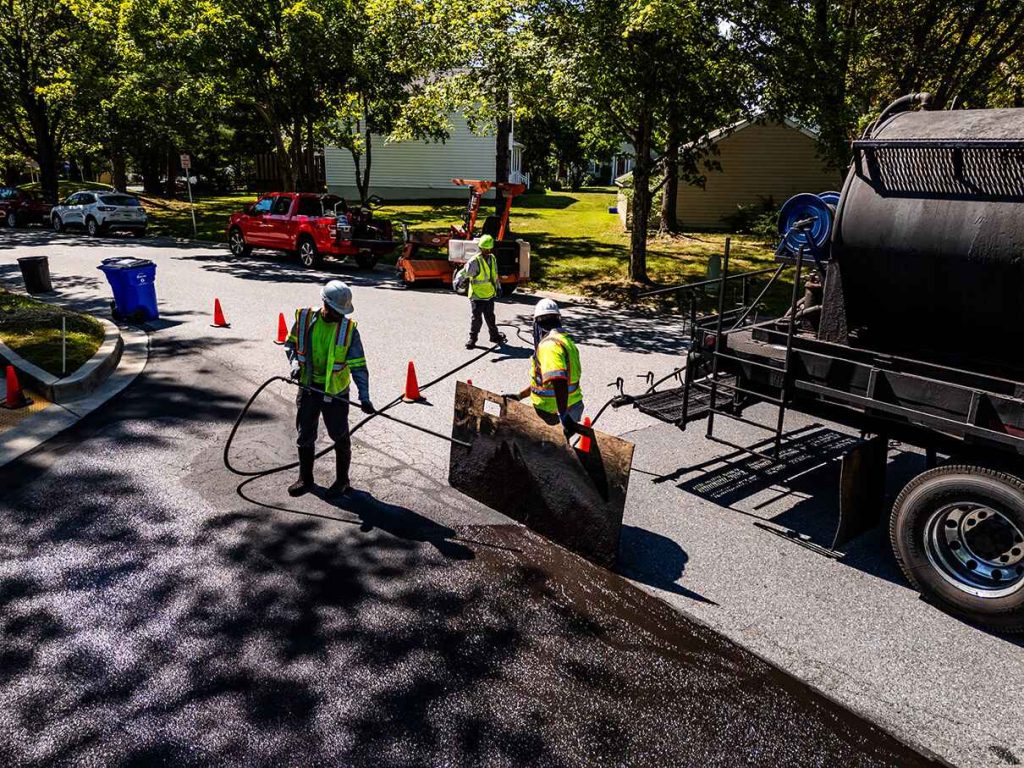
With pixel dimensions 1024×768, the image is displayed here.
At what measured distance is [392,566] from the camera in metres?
5.52

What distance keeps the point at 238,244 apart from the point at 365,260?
15.0ft

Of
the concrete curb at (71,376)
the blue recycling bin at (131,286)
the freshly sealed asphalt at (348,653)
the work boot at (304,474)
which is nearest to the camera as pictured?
the freshly sealed asphalt at (348,653)

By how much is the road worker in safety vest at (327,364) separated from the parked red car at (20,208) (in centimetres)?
2899

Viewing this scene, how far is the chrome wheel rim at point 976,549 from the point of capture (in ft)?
15.8

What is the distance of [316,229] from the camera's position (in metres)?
A: 19.5

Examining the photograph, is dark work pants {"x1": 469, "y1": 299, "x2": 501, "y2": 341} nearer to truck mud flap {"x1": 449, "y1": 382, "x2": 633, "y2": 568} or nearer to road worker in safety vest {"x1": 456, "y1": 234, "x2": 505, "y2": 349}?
road worker in safety vest {"x1": 456, "y1": 234, "x2": 505, "y2": 349}

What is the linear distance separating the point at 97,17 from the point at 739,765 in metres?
30.6

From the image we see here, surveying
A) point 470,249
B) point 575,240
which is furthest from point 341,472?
point 575,240

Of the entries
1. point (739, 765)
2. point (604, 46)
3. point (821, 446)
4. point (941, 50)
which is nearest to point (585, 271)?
point (604, 46)

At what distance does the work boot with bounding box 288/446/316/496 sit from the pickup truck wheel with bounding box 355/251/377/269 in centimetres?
1365

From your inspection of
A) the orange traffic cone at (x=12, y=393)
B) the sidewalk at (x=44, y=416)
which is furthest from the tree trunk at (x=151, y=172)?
the orange traffic cone at (x=12, y=393)

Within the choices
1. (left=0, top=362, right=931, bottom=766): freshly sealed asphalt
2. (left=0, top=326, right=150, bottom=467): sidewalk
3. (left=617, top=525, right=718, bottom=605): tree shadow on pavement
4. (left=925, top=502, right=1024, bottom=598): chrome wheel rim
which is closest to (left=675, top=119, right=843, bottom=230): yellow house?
(left=0, top=326, right=150, bottom=467): sidewalk

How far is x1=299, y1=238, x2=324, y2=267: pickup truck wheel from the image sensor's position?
19.6m

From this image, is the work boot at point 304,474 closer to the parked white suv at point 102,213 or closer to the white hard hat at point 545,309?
the white hard hat at point 545,309
